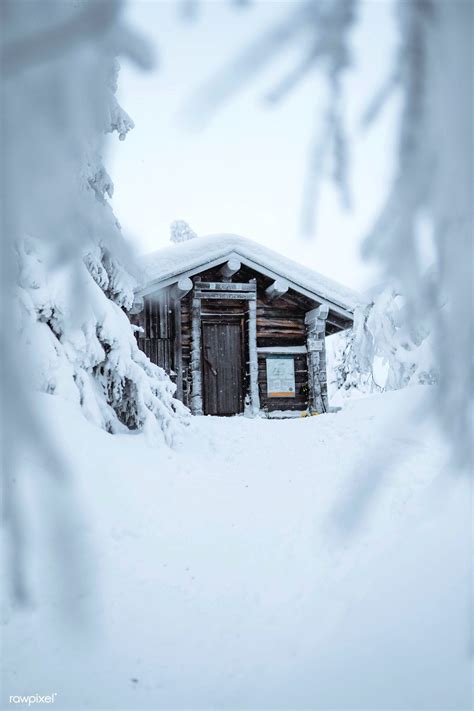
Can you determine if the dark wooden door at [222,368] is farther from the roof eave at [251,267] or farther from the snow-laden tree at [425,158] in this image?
the snow-laden tree at [425,158]

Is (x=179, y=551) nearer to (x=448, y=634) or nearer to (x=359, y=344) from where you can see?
(x=448, y=634)

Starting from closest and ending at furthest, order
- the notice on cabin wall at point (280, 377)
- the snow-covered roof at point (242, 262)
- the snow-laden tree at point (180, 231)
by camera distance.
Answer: the snow-covered roof at point (242, 262)
the notice on cabin wall at point (280, 377)
the snow-laden tree at point (180, 231)

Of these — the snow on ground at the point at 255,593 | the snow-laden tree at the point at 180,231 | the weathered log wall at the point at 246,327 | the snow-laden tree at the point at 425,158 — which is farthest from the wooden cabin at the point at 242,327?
the snow-laden tree at the point at 180,231

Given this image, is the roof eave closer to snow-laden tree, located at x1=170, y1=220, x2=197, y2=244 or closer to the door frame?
the door frame

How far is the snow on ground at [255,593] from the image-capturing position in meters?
1.13

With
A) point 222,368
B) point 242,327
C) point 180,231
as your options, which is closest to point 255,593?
point 222,368

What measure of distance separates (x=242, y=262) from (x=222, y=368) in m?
2.50

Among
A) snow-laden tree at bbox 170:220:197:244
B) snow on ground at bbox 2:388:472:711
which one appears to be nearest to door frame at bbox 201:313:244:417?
snow on ground at bbox 2:388:472:711

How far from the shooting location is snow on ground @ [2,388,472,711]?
3.72 ft

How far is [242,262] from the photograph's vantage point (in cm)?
1184

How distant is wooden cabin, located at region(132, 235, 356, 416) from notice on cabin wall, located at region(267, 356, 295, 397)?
0.08 ft

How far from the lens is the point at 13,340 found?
0.90m

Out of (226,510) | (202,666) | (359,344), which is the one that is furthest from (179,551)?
(359,344)

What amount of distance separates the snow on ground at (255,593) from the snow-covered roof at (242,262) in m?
6.23
